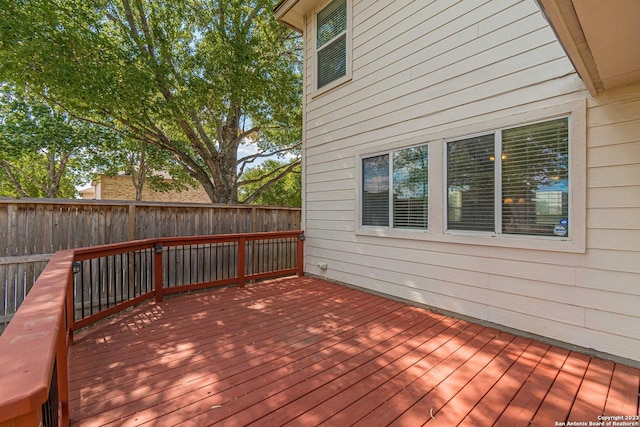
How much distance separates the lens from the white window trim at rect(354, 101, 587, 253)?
261cm

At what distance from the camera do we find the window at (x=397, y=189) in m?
3.84

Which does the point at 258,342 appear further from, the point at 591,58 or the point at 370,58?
the point at 370,58

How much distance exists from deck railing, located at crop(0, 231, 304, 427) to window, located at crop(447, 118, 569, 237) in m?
3.13

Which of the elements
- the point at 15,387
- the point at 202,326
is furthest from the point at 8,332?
the point at 202,326

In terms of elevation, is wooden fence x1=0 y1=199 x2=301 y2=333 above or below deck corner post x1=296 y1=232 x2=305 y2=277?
above

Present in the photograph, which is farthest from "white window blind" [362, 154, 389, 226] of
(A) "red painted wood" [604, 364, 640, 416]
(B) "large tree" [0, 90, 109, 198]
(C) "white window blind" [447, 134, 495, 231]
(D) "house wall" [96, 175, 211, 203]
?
(D) "house wall" [96, 175, 211, 203]

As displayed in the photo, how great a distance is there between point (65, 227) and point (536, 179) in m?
5.77

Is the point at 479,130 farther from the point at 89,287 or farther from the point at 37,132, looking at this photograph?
the point at 37,132

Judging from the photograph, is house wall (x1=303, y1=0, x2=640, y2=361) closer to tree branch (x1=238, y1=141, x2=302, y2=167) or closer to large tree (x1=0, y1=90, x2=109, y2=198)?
tree branch (x1=238, y1=141, x2=302, y2=167)

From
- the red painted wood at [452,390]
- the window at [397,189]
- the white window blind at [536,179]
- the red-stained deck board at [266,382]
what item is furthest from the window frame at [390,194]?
the red-stained deck board at [266,382]

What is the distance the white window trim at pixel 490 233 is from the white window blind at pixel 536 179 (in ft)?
0.20

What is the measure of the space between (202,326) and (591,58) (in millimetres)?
4198

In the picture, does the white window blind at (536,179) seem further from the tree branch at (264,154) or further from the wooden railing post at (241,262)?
the tree branch at (264,154)

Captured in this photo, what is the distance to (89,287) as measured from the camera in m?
4.07
